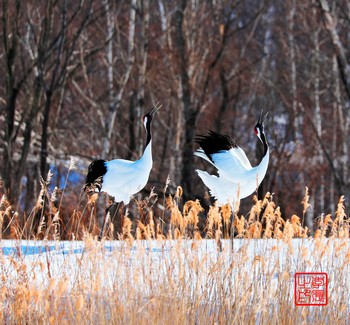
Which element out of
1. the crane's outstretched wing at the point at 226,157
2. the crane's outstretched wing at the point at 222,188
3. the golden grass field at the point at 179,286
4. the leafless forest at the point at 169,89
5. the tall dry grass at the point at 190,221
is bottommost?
the golden grass field at the point at 179,286

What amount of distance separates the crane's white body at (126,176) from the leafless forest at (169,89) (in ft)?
9.74

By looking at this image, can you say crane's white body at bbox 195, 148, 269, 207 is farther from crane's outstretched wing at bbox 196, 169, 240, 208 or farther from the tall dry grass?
the tall dry grass

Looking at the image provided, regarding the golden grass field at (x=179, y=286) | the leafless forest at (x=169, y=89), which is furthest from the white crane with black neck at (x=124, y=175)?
the leafless forest at (x=169, y=89)

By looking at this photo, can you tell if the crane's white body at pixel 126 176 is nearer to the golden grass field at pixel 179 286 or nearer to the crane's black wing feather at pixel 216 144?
the crane's black wing feather at pixel 216 144

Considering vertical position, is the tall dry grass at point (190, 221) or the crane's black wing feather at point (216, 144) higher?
the crane's black wing feather at point (216, 144)

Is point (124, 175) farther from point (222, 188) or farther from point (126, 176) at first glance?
point (222, 188)

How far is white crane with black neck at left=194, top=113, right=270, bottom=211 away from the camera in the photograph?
5555 millimetres

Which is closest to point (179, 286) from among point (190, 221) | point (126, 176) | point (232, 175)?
point (190, 221)

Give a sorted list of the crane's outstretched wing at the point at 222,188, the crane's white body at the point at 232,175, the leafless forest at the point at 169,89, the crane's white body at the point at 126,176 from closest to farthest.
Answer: the crane's white body at the point at 232,175, the crane's outstretched wing at the point at 222,188, the crane's white body at the point at 126,176, the leafless forest at the point at 169,89

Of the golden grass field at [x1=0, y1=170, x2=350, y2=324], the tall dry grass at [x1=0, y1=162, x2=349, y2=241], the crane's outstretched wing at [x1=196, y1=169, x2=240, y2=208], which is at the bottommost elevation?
the golden grass field at [x1=0, y1=170, x2=350, y2=324]

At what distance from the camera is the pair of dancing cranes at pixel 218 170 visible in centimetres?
557

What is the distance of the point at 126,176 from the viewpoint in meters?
6.12

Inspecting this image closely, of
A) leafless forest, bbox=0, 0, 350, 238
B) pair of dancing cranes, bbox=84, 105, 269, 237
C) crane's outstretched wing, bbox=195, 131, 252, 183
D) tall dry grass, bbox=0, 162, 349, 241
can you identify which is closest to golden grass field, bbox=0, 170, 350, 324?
tall dry grass, bbox=0, 162, 349, 241

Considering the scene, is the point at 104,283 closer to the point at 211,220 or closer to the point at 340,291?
the point at 211,220
